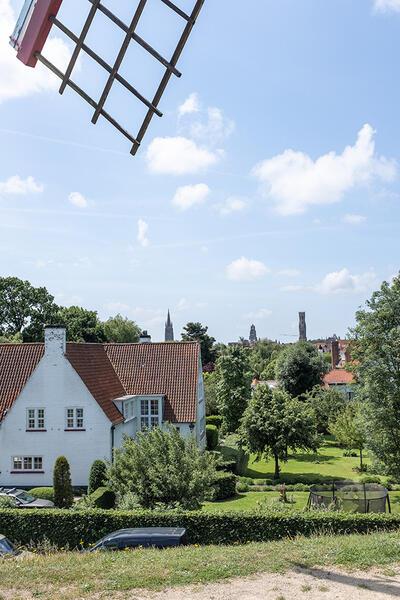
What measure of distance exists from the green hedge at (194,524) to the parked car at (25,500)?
442 cm

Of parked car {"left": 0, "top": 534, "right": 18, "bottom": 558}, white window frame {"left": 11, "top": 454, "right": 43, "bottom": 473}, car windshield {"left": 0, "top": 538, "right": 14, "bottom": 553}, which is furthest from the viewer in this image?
white window frame {"left": 11, "top": 454, "right": 43, "bottom": 473}

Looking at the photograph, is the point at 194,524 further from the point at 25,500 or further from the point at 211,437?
the point at 211,437

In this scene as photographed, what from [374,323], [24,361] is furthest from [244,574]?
[24,361]

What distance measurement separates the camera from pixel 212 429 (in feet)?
156

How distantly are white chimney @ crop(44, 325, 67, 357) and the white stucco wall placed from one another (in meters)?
0.06

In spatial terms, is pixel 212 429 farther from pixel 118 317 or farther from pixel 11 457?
pixel 118 317

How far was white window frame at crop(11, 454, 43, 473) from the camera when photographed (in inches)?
1296

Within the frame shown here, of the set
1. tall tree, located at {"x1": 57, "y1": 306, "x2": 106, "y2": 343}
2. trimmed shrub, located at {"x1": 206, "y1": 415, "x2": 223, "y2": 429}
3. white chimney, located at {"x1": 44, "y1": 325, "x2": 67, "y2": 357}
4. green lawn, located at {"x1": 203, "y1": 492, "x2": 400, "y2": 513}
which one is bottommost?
green lawn, located at {"x1": 203, "y1": 492, "x2": 400, "y2": 513}

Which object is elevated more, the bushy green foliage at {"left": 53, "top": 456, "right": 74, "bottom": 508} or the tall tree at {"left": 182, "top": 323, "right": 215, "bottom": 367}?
the tall tree at {"left": 182, "top": 323, "right": 215, "bottom": 367}

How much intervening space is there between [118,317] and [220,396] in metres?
45.0

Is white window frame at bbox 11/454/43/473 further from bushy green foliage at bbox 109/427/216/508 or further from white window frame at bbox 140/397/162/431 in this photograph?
bushy green foliage at bbox 109/427/216/508

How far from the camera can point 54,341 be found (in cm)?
3388

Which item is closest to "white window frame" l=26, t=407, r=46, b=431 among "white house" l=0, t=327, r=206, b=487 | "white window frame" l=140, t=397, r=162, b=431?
"white house" l=0, t=327, r=206, b=487

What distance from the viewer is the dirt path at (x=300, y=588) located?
1151 cm
